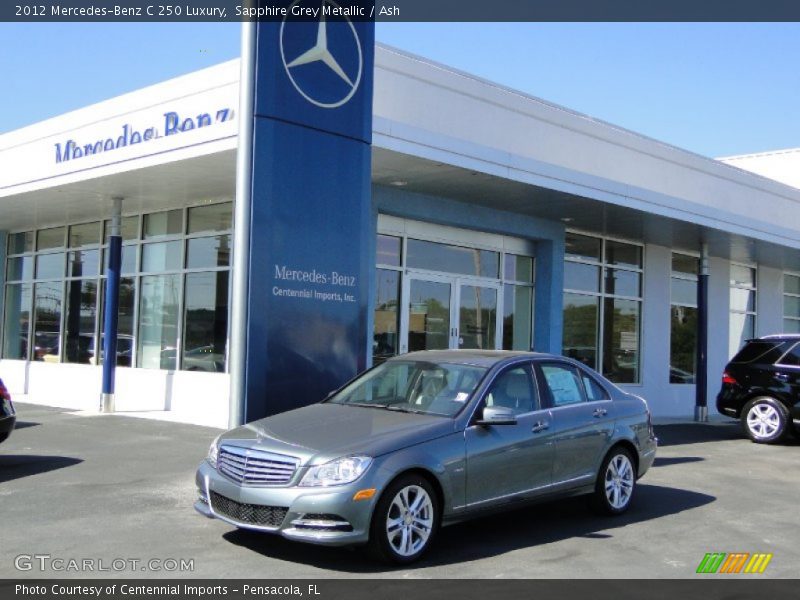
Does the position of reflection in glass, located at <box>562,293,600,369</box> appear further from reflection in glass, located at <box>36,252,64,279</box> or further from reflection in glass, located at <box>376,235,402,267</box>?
reflection in glass, located at <box>36,252,64,279</box>

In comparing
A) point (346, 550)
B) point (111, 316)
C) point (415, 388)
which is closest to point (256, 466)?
point (346, 550)

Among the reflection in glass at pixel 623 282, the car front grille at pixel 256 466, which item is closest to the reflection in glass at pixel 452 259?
the reflection in glass at pixel 623 282

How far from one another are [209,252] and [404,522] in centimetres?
1035

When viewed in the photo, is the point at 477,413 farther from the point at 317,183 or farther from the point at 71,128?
the point at 71,128

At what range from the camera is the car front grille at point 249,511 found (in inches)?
242

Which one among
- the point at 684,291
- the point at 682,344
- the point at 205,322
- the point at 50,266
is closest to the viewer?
the point at 205,322

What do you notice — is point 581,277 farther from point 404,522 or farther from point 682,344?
point 404,522

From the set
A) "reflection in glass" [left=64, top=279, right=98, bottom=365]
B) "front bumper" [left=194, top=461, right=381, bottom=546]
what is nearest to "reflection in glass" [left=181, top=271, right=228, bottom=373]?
"reflection in glass" [left=64, top=279, right=98, bottom=365]

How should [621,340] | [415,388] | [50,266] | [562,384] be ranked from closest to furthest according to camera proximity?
[415,388] < [562,384] < [621,340] < [50,266]

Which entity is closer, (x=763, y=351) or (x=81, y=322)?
(x=763, y=351)

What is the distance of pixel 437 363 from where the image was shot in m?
7.79

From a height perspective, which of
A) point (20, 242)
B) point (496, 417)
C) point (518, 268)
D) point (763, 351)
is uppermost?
point (20, 242)

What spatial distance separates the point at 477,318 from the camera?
1631 centimetres

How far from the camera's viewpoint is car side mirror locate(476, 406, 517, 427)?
22.7 feet
